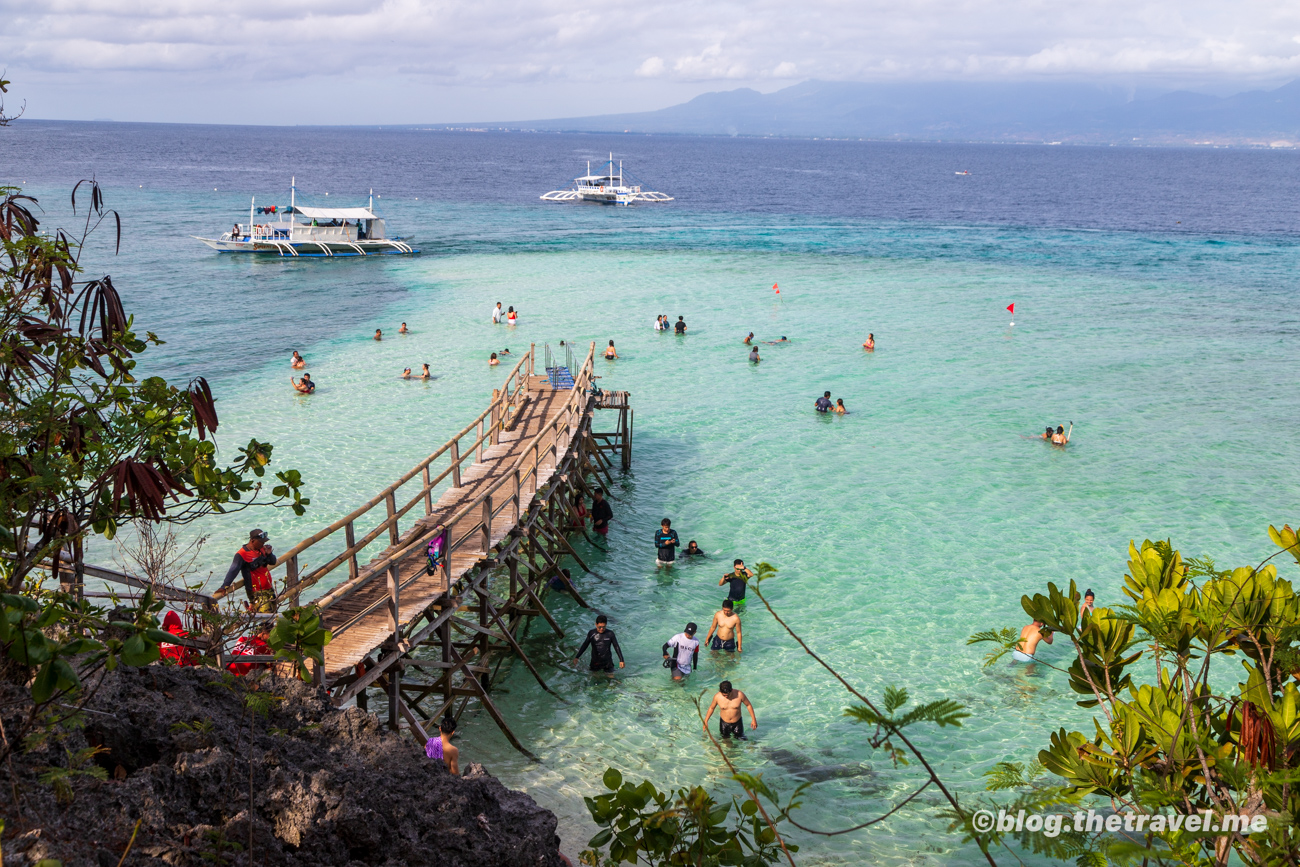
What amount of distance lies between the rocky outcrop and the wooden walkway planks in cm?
186

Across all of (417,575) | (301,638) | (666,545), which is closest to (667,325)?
(666,545)

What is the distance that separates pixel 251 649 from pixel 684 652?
6681mm

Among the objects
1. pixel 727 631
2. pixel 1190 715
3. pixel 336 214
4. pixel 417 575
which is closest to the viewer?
pixel 1190 715

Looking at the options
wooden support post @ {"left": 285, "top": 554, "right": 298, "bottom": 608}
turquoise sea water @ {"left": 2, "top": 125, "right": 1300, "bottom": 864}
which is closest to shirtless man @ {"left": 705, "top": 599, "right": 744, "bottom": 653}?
turquoise sea water @ {"left": 2, "top": 125, "right": 1300, "bottom": 864}

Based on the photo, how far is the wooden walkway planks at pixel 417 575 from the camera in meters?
10.3

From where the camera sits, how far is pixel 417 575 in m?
11.6

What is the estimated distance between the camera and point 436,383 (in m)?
30.5

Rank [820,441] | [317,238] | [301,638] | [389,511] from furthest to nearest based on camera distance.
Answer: [317,238]
[820,441]
[389,511]
[301,638]

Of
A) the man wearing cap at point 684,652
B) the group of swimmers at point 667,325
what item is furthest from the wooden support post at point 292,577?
the group of swimmers at point 667,325

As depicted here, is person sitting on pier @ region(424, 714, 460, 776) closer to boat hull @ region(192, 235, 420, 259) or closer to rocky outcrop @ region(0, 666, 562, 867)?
rocky outcrop @ region(0, 666, 562, 867)

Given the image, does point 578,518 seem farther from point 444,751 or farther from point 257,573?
point 444,751

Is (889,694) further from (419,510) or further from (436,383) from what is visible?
(436,383)

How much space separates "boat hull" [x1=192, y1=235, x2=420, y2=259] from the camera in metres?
56.1

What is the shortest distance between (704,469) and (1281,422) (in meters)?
18.4
